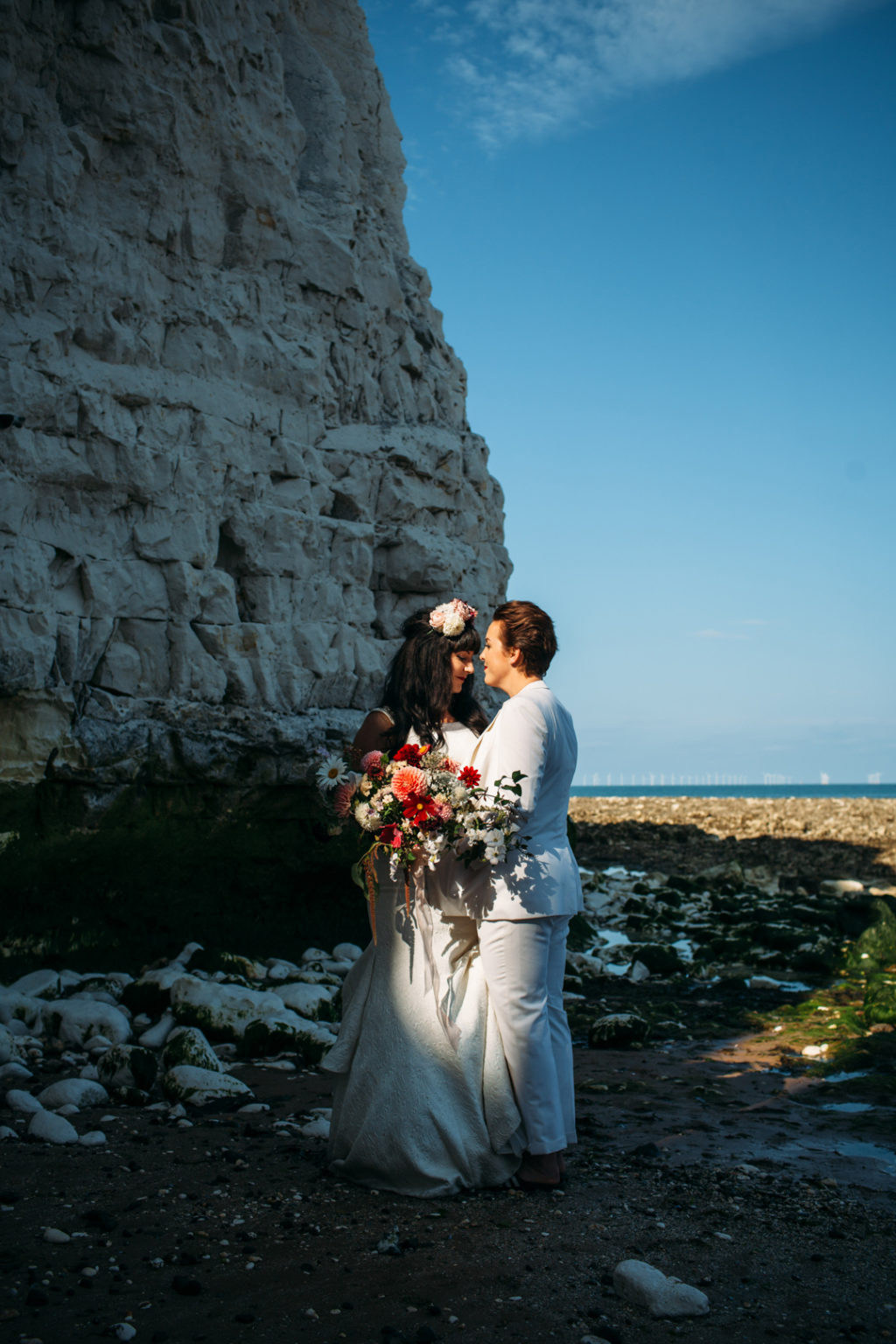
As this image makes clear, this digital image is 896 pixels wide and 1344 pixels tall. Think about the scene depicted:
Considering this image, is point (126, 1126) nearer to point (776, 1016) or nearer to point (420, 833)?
point (420, 833)

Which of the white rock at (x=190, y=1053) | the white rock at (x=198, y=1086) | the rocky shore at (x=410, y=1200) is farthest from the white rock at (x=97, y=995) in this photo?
the white rock at (x=198, y=1086)

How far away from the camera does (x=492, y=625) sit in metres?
4.67

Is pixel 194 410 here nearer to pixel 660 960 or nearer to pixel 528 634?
pixel 528 634

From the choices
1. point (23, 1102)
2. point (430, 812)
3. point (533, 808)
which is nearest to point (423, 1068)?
point (430, 812)

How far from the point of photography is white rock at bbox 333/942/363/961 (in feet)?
28.6

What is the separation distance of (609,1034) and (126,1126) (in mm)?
3495

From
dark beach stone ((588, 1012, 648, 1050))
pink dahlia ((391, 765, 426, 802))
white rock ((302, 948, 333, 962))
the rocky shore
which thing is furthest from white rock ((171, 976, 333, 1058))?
pink dahlia ((391, 765, 426, 802))

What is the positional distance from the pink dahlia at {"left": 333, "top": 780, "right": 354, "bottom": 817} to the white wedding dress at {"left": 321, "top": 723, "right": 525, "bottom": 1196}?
0.39 m

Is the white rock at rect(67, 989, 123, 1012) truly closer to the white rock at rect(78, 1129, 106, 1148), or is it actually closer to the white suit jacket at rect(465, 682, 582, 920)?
the white rock at rect(78, 1129, 106, 1148)

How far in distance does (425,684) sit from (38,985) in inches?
163

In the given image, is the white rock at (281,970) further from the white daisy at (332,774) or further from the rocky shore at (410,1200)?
the white daisy at (332,774)

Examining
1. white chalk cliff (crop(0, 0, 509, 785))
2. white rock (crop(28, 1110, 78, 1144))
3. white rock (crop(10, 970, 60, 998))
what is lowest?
white rock (crop(28, 1110, 78, 1144))

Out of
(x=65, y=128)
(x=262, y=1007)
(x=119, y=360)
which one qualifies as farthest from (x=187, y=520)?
(x=262, y=1007)

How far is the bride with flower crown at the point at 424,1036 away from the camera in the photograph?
13.3ft
